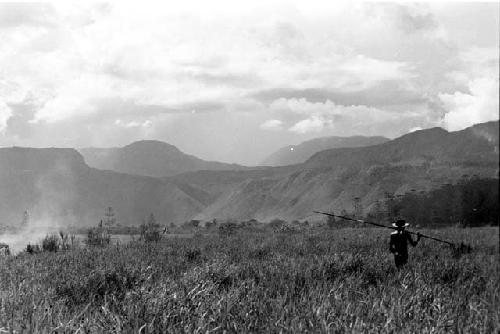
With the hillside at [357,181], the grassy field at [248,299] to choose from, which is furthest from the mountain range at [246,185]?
the grassy field at [248,299]

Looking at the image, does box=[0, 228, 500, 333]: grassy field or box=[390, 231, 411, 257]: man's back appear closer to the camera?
box=[0, 228, 500, 333]: grassy field

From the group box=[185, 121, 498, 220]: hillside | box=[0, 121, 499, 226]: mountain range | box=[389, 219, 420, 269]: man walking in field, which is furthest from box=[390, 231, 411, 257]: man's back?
box=[0, 121, 499, 226]: mountain range

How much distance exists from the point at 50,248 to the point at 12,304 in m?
8.32

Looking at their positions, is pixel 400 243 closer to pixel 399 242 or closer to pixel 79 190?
pixel 399 242

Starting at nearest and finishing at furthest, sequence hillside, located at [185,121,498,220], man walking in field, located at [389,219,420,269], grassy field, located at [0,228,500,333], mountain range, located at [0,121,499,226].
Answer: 1. grassy field, located at [0,228,500,333]
2. man walking in field, located at [389,219,420,269]
3. hillside, located at [185,121,498,220]
4. mountain range, located at [0,121,499,226]

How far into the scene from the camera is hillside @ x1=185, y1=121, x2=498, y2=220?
84.6 meters

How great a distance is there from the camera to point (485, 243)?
1318 cm

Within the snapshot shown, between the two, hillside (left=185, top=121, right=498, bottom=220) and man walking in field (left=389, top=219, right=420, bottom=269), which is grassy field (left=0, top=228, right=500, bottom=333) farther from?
hillside (left=185, top=121, right=498, bottom=220)

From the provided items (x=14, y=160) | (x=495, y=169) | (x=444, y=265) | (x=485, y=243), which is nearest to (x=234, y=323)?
(x=495, y=169)

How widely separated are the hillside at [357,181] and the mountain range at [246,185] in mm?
206

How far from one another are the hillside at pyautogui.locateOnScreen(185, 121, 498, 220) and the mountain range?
0.68ft

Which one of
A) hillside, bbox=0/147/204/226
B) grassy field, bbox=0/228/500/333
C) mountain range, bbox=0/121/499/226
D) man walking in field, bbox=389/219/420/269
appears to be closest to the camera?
grassy field, bbox=0/228/500/333

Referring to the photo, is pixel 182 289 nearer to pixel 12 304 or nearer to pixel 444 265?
pixel 12 304

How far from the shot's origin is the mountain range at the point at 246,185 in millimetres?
91494
